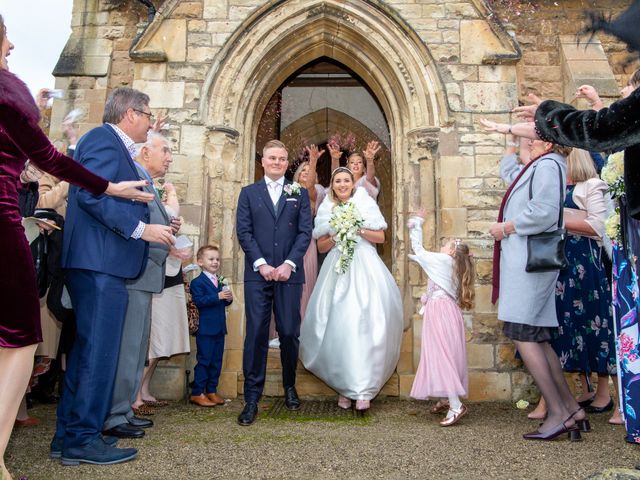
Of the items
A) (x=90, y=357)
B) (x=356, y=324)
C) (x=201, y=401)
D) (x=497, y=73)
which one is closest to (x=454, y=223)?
(x=497, y=73)

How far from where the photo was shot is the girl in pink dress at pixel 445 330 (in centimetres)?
410

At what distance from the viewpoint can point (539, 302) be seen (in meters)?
3.64

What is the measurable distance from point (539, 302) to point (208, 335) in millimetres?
2769

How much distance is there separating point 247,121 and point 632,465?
478cm

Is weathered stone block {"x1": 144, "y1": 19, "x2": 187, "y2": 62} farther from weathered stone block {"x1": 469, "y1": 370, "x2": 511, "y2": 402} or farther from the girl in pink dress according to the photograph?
weathered stone block {"x1": 469, "y1": 370, "x2": 511, "y2": 402}

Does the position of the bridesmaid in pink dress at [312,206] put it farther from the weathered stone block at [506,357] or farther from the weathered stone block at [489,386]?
the weathered stone block at [506,357]

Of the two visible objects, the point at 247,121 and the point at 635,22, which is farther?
the point at 247,121

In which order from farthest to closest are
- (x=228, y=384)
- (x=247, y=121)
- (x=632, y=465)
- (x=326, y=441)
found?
(x=247, y=121) < (x=228, y=384) < (x=326, y=441) < (x=632, y=465)

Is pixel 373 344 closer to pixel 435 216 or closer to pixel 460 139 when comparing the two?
pixel 435 216

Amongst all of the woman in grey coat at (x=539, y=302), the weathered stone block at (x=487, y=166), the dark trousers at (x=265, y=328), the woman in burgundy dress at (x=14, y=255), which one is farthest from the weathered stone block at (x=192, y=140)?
the woman in grey coat at (x=539, y=302)

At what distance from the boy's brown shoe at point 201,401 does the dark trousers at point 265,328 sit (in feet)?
2.49

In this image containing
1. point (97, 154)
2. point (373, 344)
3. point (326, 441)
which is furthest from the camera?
point (373, 344)

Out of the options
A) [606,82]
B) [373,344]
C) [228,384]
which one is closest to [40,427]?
[228,384]

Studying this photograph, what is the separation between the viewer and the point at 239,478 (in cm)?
280
